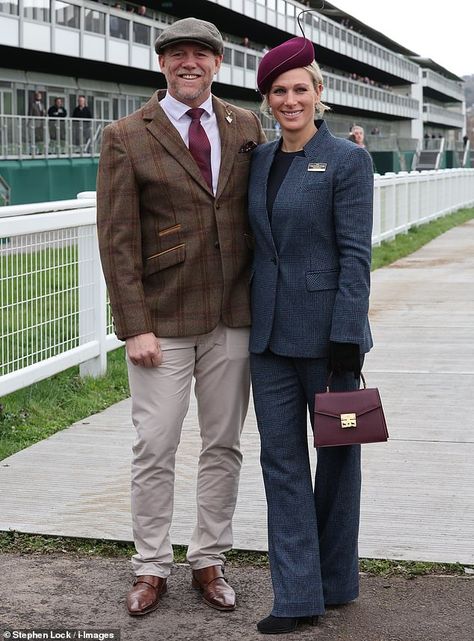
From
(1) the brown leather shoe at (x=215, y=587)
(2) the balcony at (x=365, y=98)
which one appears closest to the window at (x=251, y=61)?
(2) the balcony at (x=365, y=98)

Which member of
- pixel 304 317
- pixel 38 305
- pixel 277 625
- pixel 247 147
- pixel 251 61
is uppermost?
pixel 251 61

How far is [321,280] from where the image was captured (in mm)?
3838

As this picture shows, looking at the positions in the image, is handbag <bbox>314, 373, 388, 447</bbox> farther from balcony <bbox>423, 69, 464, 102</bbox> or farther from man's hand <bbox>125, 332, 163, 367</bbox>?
balcony <bbox>423, 69, 464, 102</bbox>

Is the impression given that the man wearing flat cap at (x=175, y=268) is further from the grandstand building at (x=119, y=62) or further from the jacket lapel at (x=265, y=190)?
the grandstand building at (x=119, y=62)

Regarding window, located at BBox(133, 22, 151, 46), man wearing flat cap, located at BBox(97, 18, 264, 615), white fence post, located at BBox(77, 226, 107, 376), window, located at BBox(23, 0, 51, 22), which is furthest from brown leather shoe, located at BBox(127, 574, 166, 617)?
window, located at BBox(133, 22, 151, 46)

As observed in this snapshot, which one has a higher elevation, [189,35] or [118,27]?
[118,27]

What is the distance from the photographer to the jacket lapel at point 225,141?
4027 mm

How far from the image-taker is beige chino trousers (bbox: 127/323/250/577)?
13.3 ft

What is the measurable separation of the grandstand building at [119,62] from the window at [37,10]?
27 millimetres

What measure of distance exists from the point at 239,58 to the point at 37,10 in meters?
17.9

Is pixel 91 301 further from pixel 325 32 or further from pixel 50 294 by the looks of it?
pixel 325 32

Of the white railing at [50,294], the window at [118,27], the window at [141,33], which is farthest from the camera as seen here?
the window at [141,33]

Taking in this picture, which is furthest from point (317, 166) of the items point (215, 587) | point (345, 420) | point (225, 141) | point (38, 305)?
point (38, 305)

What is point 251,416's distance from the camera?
23.6 ft
